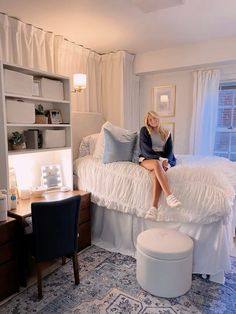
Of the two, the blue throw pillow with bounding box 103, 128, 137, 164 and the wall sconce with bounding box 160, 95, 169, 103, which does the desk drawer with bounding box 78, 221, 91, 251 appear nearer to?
the blue throw pillow with bounding box 103, 128, 137, 164

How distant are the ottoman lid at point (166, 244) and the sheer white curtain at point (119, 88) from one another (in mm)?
2109

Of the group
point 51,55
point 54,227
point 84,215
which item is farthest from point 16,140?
point 51,55

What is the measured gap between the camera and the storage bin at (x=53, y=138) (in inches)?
103

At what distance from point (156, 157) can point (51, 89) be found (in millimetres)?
1341

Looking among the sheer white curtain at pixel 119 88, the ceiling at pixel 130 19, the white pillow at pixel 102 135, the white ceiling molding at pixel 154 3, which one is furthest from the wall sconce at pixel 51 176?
the white ceiling molding at pixel 154 3

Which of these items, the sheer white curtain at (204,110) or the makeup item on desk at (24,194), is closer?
the makeup item on desk at (24,194)

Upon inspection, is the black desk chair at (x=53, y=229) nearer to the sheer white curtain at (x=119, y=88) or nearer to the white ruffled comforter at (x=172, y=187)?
the white ruffled comforter at (x=172, y=187)

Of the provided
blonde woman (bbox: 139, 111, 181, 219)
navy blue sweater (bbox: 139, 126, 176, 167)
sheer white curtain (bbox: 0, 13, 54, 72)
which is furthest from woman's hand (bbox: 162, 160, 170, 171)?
sheer white curtain (bbox: 0, 13, 54, 72)

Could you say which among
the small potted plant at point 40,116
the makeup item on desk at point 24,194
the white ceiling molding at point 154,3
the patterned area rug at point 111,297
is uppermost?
the white ceiling molding at point 154,3

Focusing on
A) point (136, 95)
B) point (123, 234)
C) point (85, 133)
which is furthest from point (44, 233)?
point (136, 95)

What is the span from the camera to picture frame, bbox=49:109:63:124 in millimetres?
2707

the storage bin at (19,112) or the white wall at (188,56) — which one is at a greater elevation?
the white wall at (188,56)

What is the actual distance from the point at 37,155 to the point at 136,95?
6.80 feet

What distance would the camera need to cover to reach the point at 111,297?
1987 millimetres
